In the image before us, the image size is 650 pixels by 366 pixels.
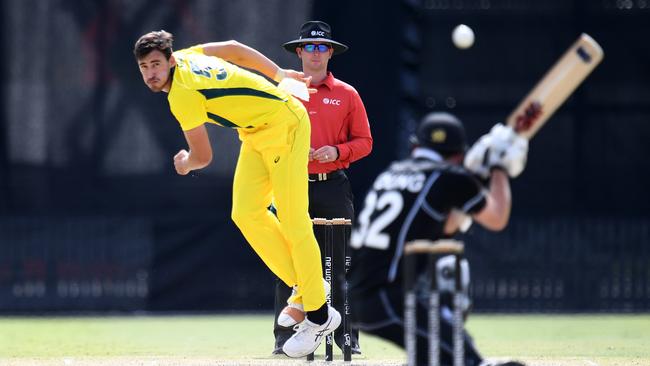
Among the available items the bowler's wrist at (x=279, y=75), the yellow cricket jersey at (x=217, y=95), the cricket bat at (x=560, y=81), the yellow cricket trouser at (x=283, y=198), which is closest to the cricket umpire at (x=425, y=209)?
Answer: the cricket bat at (x=560, y=81)

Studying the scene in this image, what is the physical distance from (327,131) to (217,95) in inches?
57.8

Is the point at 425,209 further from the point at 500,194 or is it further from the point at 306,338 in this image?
the point at 306,338

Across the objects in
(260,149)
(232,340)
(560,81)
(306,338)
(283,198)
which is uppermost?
(560,81)

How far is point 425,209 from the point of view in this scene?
5.21 meters

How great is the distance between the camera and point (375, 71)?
10.7 m

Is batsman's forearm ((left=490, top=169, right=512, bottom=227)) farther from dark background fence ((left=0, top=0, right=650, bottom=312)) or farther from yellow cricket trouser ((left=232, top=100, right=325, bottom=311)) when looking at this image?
dark background fence ((left=0, top=0, right=650, bottom=312))

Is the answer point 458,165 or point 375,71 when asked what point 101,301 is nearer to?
point 375,71

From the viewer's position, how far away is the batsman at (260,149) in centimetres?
619

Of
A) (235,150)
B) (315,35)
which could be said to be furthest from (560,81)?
(235,150)

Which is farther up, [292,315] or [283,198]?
[283,198]

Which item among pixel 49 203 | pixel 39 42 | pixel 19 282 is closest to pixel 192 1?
pixel 39 42

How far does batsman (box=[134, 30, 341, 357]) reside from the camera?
6191 mm

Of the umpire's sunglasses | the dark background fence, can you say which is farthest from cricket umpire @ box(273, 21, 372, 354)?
the dark background fence

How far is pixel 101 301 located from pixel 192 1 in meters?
2.58
